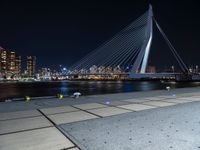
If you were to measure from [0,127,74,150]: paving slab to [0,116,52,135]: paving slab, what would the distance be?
339 mm

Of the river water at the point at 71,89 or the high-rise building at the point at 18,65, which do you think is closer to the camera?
the river water at the point at 71,89

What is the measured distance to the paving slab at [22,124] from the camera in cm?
421

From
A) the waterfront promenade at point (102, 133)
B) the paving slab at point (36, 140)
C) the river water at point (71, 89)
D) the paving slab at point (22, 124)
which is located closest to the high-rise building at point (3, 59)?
the river water at point (71, 89)

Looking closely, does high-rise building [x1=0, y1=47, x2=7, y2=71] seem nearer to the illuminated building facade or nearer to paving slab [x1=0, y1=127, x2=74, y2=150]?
the illuminated building facade

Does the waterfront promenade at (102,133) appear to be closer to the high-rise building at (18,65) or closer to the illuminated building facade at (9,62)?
the illuminated building facade at (9,62)

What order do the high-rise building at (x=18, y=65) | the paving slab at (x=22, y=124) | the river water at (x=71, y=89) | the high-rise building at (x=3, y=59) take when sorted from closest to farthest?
the paving slab at (x=22, y=124) < the river water at (x=71, y=89) < the high-rise building at (x=3, y=59) < the high-rise building at (x=18, y=65)

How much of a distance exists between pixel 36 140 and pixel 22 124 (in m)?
1.33

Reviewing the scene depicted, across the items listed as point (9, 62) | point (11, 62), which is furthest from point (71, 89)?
point (11, 62)

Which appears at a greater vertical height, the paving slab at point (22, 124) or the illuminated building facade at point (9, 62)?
the illuminated building facade at point (9, 62)

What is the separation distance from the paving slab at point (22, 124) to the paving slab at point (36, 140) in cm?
34

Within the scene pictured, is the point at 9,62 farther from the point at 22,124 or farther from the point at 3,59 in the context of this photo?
the point at 22,124

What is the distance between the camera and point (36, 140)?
351 centimetres

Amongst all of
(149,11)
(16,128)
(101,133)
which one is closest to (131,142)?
(101,133)

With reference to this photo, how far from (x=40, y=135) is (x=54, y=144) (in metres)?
0.60
